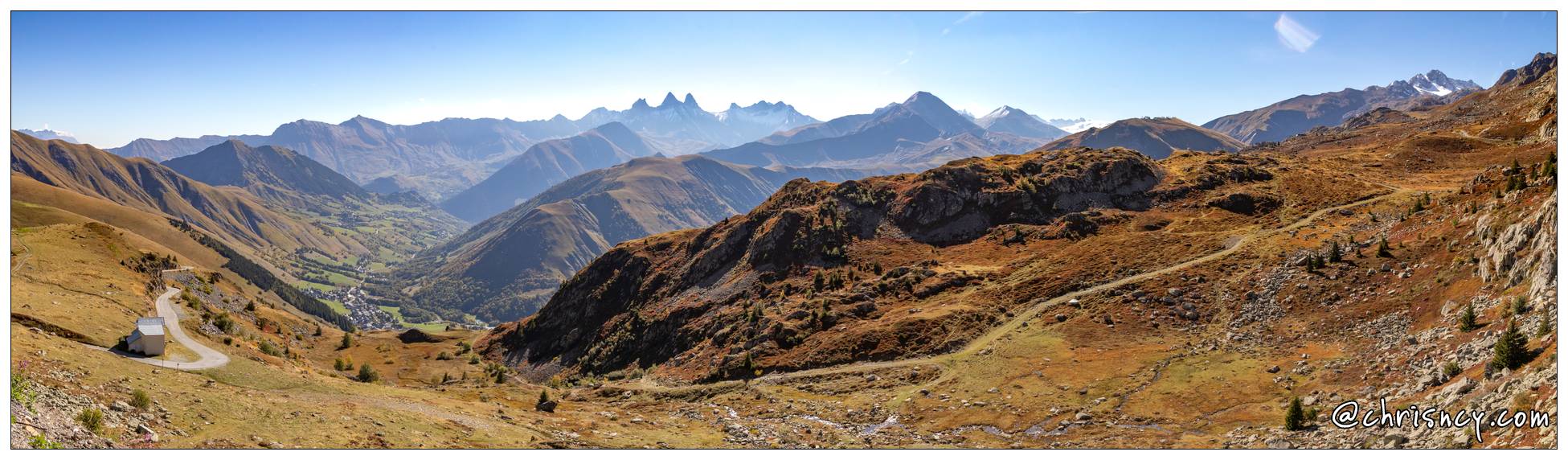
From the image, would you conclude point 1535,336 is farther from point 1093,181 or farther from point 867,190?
point 867,190

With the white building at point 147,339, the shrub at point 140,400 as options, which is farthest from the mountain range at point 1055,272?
the shrub at point 140,400

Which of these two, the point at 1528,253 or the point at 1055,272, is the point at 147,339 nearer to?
the point at 1055,272

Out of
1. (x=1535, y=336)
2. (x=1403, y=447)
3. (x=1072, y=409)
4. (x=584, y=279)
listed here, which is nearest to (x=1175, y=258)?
(x=1072, y=409)

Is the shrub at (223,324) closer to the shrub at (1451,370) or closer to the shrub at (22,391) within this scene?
the shrub at (22,391)

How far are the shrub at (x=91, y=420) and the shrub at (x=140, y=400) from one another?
4345mm

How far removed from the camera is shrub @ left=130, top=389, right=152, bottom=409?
39.5 metres

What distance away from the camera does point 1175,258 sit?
84062 millimetres

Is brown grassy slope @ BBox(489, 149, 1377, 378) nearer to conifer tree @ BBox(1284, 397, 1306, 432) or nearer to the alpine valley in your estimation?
the alpine valley

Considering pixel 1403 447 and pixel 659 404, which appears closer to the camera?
pixel 1403 447

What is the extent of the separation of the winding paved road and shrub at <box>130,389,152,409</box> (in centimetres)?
2284

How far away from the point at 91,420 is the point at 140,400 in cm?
601

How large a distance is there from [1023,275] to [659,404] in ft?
160

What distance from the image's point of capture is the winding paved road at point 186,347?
200 ft

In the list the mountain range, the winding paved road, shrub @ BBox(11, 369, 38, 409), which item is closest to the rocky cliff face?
the mountain range
